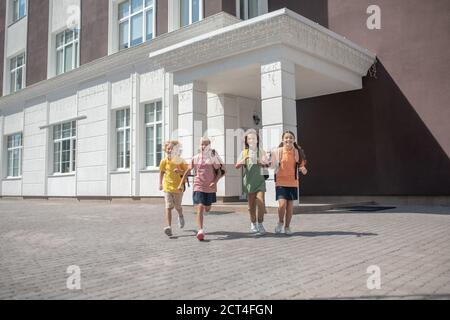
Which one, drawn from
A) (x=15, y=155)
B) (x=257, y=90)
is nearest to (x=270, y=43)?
(x=257, y=90)

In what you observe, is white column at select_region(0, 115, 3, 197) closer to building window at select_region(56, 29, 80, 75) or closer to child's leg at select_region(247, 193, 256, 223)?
building window at select_region(56, 29, 80, 75)

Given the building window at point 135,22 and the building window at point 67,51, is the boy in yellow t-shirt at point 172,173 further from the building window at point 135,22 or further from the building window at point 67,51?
the building window at point 67,51

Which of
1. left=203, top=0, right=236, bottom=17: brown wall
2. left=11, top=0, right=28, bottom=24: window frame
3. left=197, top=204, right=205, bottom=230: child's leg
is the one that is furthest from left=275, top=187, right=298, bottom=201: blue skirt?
left=11, top=0, right=28, bottom=24: window frame

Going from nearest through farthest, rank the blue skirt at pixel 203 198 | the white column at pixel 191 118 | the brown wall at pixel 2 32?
the blue skirt at pixel 203 198 → the white column at pixel 191 118 → the brown wall at pixel 2 32

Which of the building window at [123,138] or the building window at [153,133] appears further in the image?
the building window at [123,138]

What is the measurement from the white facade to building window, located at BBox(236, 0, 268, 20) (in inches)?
43.0

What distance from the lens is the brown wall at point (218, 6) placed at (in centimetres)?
1354

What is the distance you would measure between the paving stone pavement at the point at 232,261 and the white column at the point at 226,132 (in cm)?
581

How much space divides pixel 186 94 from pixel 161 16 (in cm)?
486

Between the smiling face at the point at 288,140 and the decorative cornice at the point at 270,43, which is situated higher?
the decorative cornice at the point at 270,43

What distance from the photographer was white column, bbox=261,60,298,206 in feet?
33.1

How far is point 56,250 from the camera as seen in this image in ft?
19.1

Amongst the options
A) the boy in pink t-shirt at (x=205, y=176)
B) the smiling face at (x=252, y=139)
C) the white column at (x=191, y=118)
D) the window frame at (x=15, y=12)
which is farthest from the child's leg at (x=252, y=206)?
the window frame at (x=15, y=12)

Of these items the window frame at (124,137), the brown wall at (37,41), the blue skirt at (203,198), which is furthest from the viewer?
the brown wall at (37,41)
